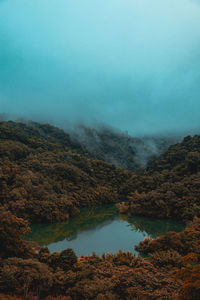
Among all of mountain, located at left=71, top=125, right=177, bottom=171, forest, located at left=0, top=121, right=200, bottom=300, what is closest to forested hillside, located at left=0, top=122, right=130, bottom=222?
forest, located at left=0, top=121, right=200, bottom=300

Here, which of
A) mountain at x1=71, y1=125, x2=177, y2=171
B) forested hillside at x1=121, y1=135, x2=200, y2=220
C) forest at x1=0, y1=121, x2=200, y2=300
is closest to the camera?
forest at x1=0, y1=121, x2=200, y2=300

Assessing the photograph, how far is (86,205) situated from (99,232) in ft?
53.2

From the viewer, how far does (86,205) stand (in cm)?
4722

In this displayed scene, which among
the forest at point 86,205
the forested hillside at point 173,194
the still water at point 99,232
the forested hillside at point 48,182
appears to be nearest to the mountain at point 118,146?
the forest at point 86,205

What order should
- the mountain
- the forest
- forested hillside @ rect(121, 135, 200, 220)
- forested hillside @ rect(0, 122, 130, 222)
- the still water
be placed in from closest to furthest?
the forest → the still water → forested hillside @ rect(0, 122, 130, 222) → forested hillside @ rect(121, 135, 200, 220) → the mountain

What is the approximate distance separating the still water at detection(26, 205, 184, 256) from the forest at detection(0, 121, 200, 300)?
1.89 metres

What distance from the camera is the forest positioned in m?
11.6

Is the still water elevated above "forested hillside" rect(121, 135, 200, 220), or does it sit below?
below

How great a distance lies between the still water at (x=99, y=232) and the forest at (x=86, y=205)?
6.20 feet

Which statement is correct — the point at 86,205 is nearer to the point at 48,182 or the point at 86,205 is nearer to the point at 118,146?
the point at 48,182

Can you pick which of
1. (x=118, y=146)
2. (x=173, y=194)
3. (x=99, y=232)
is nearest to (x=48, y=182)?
(x=99, y=232)

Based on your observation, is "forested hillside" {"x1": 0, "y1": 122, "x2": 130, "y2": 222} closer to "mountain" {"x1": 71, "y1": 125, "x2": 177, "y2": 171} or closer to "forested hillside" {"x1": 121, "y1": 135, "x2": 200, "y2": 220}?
"forested hillside" {"x1": 121, "y1": 135, "x2": 200, "y2": 220}

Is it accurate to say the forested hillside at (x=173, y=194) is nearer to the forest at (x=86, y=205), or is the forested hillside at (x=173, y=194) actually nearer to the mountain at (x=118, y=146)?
the forest at (x=86, y=205)

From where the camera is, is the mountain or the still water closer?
the still water
